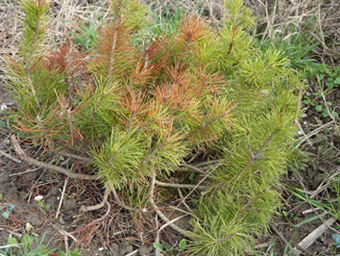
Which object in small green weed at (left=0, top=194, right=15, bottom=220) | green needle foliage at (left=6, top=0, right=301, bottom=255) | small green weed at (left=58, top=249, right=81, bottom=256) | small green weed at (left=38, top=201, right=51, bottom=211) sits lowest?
small green weed at (left=58, top=249, right=81, bottom=256)

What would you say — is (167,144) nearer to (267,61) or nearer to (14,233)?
(267,61)

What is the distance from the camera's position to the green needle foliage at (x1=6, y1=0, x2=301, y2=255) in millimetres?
1151

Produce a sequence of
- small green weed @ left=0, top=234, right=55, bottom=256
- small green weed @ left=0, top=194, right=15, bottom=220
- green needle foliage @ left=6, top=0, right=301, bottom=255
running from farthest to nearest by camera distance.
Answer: small green weed @ left=0, top=194, right=15, bottom=220
small green weed @ left=0, top=234, right=55, bottom=256
green needle foliage @ left=6, top=0, right=301, bottom=255

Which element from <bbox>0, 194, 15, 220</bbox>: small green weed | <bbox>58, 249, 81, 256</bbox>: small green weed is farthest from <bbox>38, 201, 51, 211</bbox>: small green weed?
<bbox>58, 249, 81, 256</bbox>: small green weed

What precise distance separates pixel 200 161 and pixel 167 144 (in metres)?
0.82

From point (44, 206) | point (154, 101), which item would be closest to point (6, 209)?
point (44, 206)

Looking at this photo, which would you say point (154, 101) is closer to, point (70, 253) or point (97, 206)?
point (97, 206)

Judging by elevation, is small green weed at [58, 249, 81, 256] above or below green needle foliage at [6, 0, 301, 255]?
below

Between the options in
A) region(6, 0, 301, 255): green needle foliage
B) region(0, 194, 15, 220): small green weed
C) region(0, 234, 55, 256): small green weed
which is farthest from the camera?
region(0, 194, 15, 220): small green weed

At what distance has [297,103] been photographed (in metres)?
1.60

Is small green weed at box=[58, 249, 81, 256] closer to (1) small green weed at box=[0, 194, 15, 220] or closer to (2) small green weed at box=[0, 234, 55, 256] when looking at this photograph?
(2) small green weed at box=[0, 234, 55, 256]

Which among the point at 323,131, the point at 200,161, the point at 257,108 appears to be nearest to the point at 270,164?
the point at 257,108

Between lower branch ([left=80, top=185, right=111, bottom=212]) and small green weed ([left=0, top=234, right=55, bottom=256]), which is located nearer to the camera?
small green weed ([left=0, top=234, right=55, bottom=256])

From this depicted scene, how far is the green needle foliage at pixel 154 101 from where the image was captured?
1.15 metres
